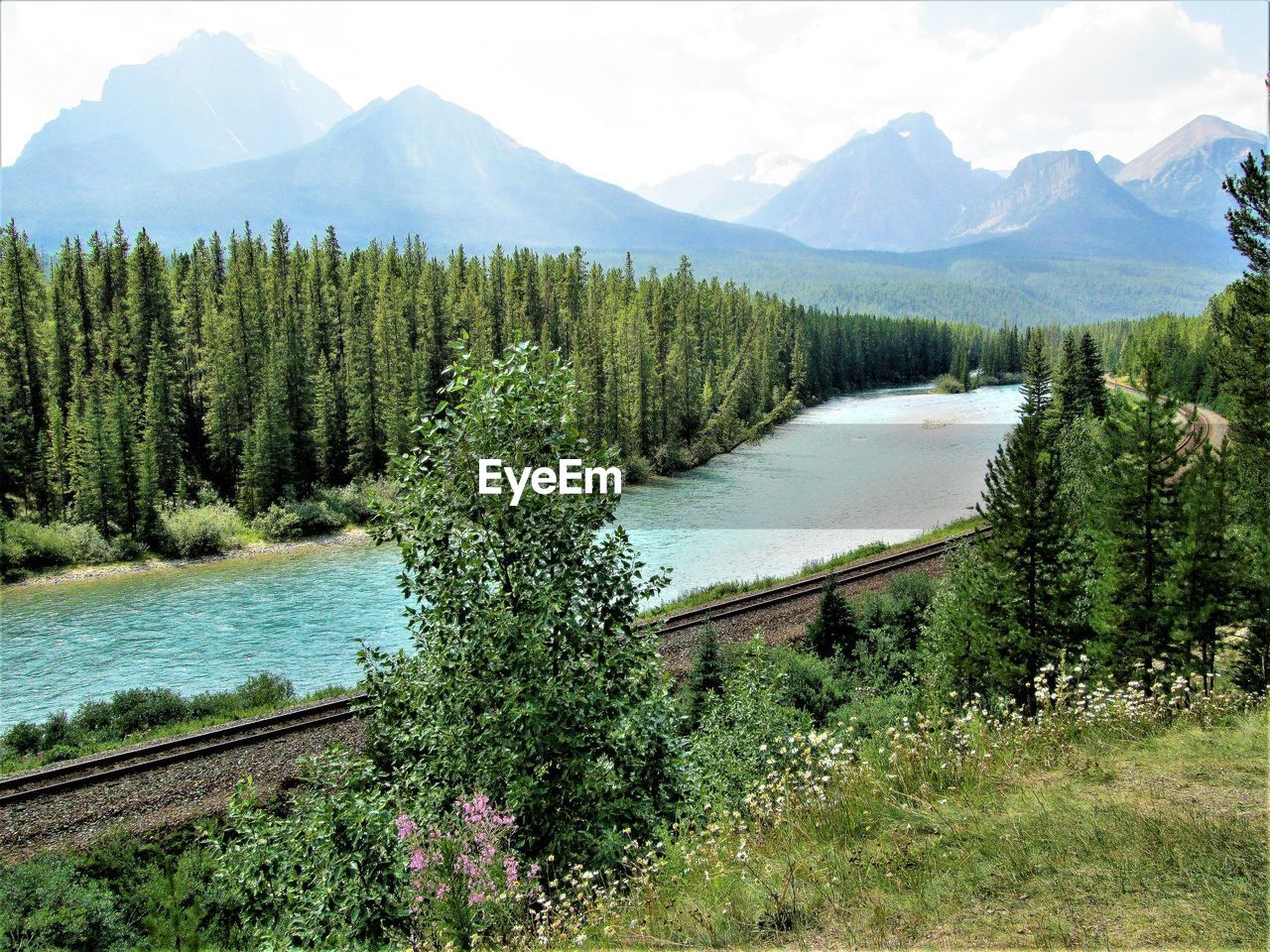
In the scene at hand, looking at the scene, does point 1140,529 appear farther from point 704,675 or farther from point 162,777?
point 162,777

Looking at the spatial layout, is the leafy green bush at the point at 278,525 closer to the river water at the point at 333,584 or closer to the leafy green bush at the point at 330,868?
the river water at the point at 333,584

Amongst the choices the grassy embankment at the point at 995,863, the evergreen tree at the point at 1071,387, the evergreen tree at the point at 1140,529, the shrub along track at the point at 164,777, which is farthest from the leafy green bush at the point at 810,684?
the evergreen tree at the point at 1071,387

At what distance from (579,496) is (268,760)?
12716mm

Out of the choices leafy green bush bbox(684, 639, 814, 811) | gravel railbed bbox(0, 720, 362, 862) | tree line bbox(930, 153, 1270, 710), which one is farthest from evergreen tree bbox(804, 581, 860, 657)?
gravel railbed bbox(0, 720, 362, 862)

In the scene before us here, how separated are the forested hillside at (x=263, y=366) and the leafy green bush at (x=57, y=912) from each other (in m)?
25.8

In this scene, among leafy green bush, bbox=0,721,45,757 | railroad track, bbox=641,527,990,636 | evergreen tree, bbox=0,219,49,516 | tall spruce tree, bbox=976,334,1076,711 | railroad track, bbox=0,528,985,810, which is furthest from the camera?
evergreen tree, bbox=0,219,49,516

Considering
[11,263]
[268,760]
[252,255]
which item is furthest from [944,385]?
[268,760]

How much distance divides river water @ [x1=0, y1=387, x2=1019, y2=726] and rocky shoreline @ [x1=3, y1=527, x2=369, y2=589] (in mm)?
844

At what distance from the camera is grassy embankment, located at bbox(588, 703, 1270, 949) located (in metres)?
4.78

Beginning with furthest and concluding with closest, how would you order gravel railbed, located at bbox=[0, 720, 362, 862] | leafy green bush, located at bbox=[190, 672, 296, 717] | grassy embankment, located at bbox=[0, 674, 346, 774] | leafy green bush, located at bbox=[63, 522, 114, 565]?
leafy green bush, located at bbox=[63, 522, 114, 565] → leafy green bush, located at bbox=[190, 672, 296, 717] → grassy embankment, located at bbox=[0, 674, 346, 774] → gravel railbed, located at bbox=[0, 720, 362, 862]

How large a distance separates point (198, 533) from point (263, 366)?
17.0 meters

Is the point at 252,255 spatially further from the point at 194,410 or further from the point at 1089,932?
the point at 1089,932

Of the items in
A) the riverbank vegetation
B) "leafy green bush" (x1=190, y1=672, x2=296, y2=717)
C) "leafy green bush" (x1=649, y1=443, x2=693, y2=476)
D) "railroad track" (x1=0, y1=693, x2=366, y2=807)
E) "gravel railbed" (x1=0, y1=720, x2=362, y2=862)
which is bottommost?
"leafy green bush" (x1=190, y1=672, x2=296, y2=717)

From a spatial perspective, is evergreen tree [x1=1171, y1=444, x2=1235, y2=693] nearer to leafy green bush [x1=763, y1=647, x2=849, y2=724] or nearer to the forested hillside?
leafy green bush [x1=763, y1=647, x2=849, y2=724]
